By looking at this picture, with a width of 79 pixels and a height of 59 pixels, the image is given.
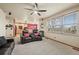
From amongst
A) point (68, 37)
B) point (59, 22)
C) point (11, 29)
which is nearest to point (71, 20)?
point (68, 37)

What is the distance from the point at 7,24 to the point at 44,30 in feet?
12.2

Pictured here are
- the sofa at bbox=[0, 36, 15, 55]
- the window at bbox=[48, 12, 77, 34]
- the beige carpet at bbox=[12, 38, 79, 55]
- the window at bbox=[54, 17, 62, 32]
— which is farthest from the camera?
the window at bbox=[54, 17, 62, 32]

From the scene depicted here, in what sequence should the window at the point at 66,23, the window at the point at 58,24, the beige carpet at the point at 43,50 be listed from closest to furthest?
the beige carpet at the point at 43,50 → the window at the point at 66,23 → the window at the point at 58,24

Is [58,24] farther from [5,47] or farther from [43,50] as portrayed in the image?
[5,47]

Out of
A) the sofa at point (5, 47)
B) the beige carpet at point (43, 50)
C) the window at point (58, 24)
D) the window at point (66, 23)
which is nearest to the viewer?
the sofa at point (5, 47)

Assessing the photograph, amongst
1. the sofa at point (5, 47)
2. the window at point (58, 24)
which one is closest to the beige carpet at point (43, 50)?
the sofa at point (5, 47)

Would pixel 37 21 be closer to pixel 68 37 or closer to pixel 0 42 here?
pixel 68 37

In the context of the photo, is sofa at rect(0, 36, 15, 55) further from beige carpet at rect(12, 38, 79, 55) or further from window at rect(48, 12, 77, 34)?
window at rect(48, 12, 77, 34)

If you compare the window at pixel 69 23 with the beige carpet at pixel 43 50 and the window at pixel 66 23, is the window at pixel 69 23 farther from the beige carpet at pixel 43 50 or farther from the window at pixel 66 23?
the beige carpet at pixel 43 50

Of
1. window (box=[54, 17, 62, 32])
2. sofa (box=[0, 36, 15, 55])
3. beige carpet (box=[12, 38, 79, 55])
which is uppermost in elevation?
window (box=[54, 17, 62, 32])

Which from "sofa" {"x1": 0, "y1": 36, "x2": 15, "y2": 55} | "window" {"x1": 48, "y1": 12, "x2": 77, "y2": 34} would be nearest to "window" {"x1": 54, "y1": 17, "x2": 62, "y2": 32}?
"window" {"x1": 48, "y1": 12, "x2": 77, "y2": 34}

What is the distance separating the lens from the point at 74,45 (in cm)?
531

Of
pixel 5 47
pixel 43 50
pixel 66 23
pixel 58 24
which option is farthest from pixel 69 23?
pixel 5 47

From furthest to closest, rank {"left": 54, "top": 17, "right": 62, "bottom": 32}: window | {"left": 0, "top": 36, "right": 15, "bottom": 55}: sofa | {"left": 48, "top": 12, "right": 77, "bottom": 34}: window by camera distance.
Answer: {"left": 54, "top": 17, "right": 62, "bottom": 32}: window
{"left": 48, "top": 12, "right": 77, "bottom": 34}: window
{"left": 0, "top": 36, "right": 15, "bottom": 55}: sofa
